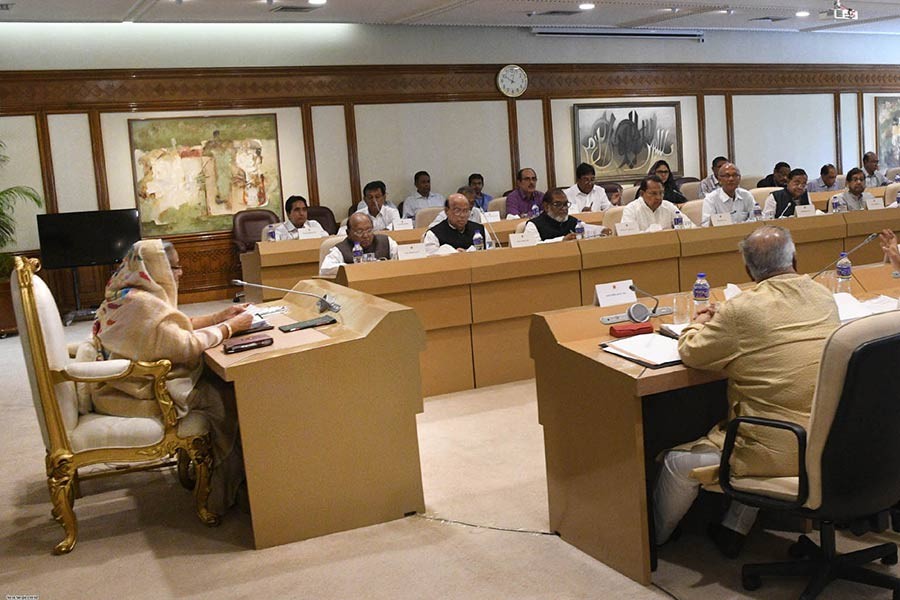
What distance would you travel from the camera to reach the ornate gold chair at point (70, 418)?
3.52 metres

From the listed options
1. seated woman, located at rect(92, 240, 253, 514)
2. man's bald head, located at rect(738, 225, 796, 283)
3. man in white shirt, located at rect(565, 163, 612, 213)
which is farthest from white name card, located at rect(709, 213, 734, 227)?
seated woman, located at rect(92, 240, 253, 514)

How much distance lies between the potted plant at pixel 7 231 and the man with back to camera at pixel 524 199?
192 inches

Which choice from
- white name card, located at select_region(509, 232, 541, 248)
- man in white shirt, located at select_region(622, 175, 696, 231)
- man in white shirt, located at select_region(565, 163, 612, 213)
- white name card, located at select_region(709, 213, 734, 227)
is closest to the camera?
white name card, located at select_region(509, 232, 541, 248)

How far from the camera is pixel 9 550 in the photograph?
366 centimetres

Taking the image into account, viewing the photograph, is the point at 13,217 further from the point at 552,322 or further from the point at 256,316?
the point at 552,322

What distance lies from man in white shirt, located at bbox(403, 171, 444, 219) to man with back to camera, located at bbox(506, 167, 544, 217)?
119 cm

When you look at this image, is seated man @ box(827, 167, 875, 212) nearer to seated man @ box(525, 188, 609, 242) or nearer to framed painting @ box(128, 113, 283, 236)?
seated man @ box(525, 188, 609, 242)

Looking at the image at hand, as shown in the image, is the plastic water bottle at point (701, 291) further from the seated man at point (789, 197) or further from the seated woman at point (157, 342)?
the seated man at point (789, 197)

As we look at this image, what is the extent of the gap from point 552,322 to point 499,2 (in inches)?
289

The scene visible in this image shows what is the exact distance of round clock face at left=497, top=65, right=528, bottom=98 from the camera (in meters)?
11.8

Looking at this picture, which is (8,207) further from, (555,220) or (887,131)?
(887,131)

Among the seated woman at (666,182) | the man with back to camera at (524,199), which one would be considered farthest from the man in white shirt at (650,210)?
the seated woman at (666,182)

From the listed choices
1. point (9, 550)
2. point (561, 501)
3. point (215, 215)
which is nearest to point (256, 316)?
point (9, 550)

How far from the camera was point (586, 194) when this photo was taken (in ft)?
34.6
